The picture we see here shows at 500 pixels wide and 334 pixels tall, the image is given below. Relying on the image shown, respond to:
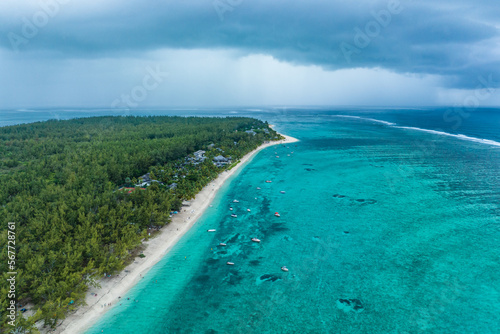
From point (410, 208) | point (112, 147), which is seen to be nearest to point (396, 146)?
point (410, 208)

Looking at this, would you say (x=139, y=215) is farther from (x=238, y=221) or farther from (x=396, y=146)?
(x=396, y=146)

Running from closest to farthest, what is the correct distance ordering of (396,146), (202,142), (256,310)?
(256,310) < (202,142) < (396,146)

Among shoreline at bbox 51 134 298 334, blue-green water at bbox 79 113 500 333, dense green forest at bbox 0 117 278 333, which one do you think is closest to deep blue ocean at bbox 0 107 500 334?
blue-green water at bbox 79 113 500 333

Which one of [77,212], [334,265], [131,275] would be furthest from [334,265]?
[77,212]

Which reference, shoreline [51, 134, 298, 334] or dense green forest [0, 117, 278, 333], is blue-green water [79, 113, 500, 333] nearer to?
shoreline [51, 134, 298, 334]

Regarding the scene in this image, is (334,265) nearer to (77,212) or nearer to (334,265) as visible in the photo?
(334,265)
